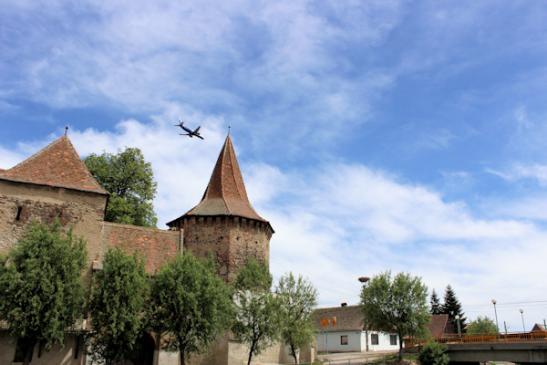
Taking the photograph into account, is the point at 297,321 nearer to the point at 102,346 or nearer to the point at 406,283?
the point at 406,283

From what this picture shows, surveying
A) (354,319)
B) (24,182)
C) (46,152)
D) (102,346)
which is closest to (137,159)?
(46,152)

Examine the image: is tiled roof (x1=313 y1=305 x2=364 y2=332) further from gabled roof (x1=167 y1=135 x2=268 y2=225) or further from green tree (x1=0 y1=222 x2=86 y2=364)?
green tree (x1=0 y1=222 x2=86 y2=364)

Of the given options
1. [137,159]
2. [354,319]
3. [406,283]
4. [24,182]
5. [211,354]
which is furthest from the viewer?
[354,319]

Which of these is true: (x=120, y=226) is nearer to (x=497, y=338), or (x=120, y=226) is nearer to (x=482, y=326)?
(x=497, y=338)

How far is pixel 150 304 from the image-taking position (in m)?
23.9

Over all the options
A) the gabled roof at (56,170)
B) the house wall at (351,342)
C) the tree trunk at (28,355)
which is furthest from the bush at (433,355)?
the tree trunk at (28,355)

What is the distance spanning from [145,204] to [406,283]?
21.3 metres

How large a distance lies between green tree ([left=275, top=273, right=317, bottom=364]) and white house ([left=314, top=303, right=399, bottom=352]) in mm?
18869

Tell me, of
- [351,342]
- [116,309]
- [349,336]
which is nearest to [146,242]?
[116,309]

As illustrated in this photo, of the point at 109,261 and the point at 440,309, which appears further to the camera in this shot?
the point at 440,309

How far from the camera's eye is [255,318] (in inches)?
1111

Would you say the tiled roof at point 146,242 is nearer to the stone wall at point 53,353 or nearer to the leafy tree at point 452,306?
the stone wall at point 53,353

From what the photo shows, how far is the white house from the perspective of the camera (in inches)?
1979

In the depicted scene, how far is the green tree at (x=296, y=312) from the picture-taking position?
1219 inches
